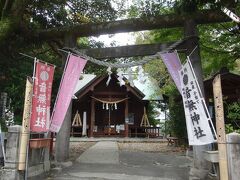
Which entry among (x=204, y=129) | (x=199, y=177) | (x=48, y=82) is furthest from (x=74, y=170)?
(x=204, y=129)

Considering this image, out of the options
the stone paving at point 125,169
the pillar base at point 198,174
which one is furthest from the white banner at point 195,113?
the stone paving at point 125,169

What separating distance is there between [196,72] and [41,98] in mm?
4882

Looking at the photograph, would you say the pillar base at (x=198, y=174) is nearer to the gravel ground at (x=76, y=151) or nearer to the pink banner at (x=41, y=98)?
the pink banner at (x=41, y=98)

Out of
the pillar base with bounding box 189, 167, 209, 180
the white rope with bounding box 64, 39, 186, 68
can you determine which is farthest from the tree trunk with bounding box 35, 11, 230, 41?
the pillar base with bounding box 189, 167, 209, 180

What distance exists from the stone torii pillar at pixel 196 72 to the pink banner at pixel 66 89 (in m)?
3.68

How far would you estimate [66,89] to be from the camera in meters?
10.1

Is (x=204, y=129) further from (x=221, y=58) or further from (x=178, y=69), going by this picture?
(x=221, y=58)

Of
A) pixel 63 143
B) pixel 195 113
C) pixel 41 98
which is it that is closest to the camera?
pixel 195 113

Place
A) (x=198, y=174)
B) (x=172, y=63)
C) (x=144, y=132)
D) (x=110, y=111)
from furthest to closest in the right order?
(x=144, y=132)
(x=110, y=111)
(x=172, y=63)
(x=198, y=174)

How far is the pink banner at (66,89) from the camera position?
9622 mm

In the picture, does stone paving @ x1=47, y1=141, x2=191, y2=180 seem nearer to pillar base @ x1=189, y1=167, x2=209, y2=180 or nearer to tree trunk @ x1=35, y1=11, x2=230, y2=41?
pillar base @ x1=189, y1=167, x2=209, y2=180

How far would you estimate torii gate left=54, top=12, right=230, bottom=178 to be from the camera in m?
9.77

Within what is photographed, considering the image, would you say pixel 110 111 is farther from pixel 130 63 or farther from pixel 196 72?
pixel 196 72

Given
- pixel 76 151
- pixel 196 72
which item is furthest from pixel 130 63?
pixel 76 151
